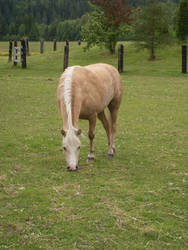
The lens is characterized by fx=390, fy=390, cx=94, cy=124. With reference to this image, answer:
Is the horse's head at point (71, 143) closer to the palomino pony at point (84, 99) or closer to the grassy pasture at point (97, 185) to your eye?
the palomino pony at point (84, 99)

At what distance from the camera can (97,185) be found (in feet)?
21.6

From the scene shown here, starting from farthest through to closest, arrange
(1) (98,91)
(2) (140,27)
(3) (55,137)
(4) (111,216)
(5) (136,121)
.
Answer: (2) (140,27)
(5) (136,121)
(3) (55,137)
(1) (98,91)
(4) (111,216)

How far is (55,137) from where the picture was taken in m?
10.2

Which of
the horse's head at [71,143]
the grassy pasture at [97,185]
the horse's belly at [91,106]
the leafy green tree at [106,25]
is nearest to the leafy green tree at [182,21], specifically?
the leafy green tree at [106,25]

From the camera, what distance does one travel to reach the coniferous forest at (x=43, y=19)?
347 feet

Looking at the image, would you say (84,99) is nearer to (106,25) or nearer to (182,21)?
(106,25)

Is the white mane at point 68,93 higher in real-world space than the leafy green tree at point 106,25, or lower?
lower

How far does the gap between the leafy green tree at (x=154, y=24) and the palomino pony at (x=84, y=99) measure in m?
24.2

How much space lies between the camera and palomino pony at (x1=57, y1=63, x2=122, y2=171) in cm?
685

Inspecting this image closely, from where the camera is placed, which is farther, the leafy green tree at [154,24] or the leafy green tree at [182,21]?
the leafy green tree at [182,21]

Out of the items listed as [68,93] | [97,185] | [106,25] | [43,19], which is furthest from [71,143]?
[43,19]

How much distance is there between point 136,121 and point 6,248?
8.78m

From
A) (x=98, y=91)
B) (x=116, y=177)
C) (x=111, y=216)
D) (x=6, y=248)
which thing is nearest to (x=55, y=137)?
(x=98, y=91)

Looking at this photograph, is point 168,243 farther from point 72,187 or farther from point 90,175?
point 90,175
